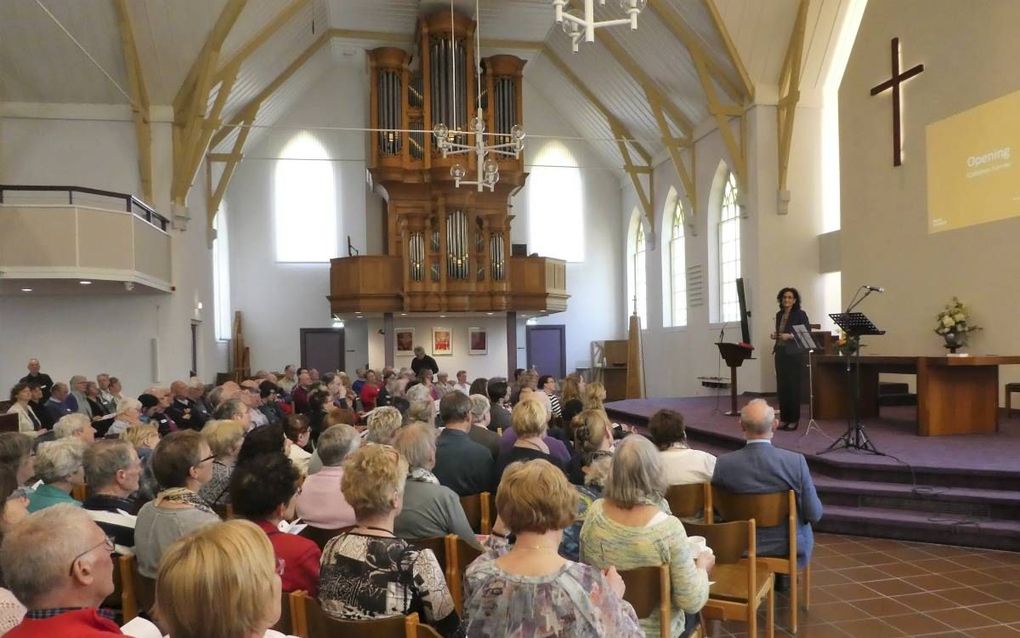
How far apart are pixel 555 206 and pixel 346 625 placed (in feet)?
56.5

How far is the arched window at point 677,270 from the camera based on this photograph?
52.3 feet

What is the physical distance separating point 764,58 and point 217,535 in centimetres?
1214

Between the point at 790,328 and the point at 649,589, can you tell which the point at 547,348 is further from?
the point at 649,589

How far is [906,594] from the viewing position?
4461 mm

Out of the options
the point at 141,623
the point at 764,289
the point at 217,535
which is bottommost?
the point at 141,623

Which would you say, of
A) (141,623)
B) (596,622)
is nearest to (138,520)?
(141,623)

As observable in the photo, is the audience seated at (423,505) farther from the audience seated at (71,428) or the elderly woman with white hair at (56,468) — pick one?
the audience seated at (71,428)

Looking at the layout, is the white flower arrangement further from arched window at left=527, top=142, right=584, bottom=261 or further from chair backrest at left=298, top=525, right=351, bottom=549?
arched window at left=527, top=142, right=584, bottom=261

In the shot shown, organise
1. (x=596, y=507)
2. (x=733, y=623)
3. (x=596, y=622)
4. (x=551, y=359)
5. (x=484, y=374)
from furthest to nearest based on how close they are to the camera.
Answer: (x=551, y=359)
(x=484, y=374)
(x=733, y=623)
(x=596, y=507)
(x=596, y=622)

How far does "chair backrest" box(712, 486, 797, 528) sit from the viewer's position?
3854mm

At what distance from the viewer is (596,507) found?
289 cm

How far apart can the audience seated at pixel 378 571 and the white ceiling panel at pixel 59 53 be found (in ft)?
33.6

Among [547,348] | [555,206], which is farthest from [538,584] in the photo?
[555,206]

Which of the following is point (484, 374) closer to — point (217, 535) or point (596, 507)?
point (596, 507)
